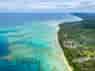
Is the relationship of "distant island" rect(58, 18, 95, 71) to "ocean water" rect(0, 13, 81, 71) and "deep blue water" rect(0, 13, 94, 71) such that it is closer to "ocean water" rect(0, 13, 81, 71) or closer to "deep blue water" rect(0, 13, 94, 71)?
"ocean water" rect(0, 13, 81, 71)

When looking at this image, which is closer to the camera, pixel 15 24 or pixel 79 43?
pixel 79 43

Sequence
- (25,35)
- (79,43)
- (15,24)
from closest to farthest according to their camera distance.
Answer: (79,43) < (25,35) < (15,24)

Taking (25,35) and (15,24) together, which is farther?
(15,24)

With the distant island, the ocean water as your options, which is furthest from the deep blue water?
the distant island

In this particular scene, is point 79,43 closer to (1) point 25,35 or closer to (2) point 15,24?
(1) point 25,35

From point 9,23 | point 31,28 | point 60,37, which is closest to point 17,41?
point 60,37

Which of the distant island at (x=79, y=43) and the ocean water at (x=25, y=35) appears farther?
the ocean water at (x=25, y=35)

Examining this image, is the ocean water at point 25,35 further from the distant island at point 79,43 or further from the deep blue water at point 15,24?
the distant island at point 79,43

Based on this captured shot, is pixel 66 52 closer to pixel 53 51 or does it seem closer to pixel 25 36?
pixel 53 51

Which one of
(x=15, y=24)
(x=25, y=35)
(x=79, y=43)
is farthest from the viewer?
(x=15, y=24)

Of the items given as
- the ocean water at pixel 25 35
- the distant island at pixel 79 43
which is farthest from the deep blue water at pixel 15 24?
the distant island at pixel 79 43

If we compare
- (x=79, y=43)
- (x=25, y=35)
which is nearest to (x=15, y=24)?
(x=25, y=35)
